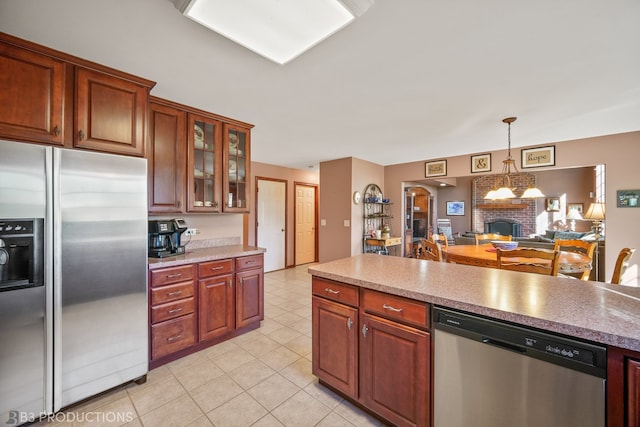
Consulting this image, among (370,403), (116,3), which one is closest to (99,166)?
(116,3)

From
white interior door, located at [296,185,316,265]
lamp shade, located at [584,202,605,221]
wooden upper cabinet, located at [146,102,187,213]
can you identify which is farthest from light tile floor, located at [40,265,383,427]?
lamp shade, located at [584,202,605,221]

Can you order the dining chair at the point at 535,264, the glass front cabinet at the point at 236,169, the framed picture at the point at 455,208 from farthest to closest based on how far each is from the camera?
the framed picture at the point at 455,208
the glass front cabinet at the point at 236,169
the dining chair at the point at 535,264

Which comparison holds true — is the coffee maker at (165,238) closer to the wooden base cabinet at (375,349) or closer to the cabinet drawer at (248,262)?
the cabinet drawer at (248,262)

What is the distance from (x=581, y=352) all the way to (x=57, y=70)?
3.14m

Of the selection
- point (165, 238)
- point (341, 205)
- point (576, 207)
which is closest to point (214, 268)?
point (165, 238)

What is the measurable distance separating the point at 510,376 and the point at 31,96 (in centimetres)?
300

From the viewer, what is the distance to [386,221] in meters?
5.72

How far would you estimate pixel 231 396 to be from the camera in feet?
5.81

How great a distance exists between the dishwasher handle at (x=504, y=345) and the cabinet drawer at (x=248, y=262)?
214 centimetres

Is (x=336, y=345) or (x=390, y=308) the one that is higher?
(x=390, y=308)

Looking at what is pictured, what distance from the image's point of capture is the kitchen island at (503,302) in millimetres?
877

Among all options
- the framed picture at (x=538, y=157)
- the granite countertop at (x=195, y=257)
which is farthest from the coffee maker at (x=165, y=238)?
the framed picture at (x=538, y=157)

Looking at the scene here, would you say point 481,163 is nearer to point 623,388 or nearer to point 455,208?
point 623,388

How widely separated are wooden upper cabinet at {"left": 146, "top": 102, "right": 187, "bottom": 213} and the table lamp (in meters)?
9.28
